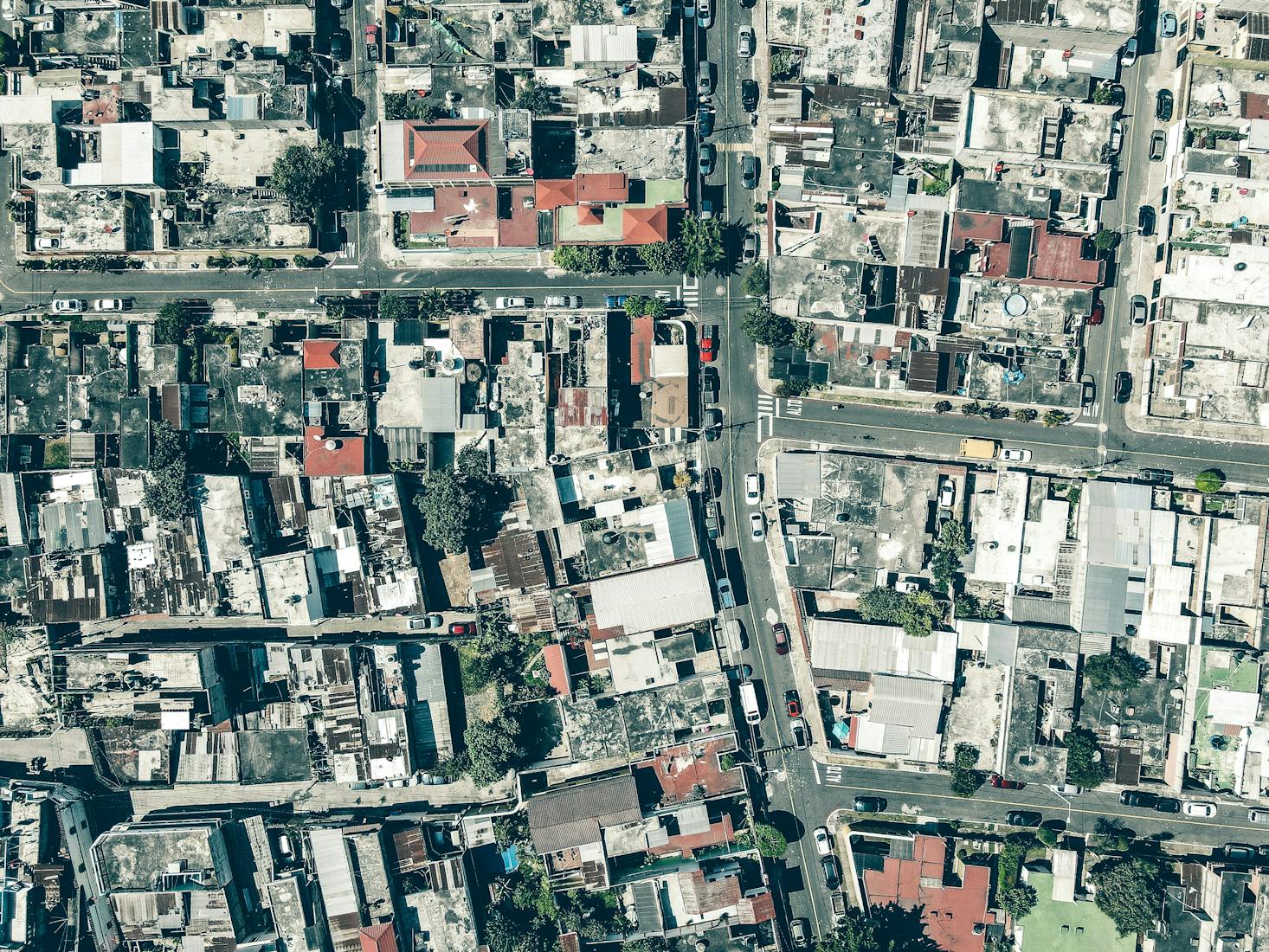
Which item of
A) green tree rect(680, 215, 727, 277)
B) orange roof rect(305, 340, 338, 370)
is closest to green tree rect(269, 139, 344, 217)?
orange roof rect(305, 340, 338, 370)

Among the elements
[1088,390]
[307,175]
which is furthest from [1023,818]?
[307,175]

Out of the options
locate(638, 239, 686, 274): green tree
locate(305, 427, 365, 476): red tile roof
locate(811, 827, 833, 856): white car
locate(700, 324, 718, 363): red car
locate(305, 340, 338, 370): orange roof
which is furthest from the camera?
locate(700, 324, 718, 363): red car

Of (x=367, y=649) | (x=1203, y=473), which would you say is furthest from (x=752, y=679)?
(x=1203, y=473)

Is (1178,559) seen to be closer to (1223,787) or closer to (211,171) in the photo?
(1223,787)

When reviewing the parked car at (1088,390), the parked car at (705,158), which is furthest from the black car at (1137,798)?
the parked car at (705,158)

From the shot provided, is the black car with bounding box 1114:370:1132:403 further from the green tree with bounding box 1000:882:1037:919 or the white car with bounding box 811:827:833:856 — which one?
the white car with bounding box 811:827:833:856

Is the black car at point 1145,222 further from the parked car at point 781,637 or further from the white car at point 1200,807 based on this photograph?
the white car at point 1200,807

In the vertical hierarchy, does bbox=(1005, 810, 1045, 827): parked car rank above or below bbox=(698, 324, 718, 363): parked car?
below
